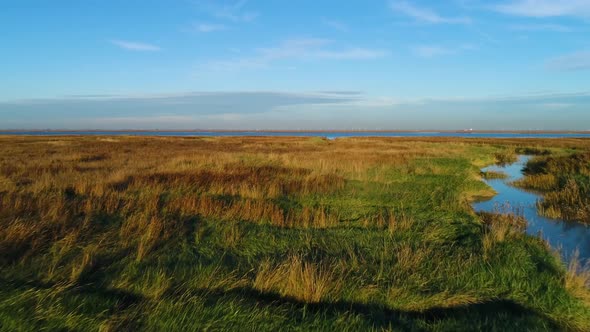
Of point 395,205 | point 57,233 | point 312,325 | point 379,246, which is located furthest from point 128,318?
point 395,205

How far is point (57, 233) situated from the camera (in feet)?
23.5

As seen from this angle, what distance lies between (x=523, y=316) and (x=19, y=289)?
24.0 ft

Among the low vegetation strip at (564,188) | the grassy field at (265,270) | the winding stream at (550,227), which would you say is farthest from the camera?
the low vegetation strip at (564,188)

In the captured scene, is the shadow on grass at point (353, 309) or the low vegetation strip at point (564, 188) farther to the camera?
the low vegetation strip at point (564, 188)

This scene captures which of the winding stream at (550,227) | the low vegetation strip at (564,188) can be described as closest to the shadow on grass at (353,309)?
the winding stream at (550,227)

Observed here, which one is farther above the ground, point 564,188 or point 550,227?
point 564,188

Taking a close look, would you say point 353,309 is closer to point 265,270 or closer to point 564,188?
point 265,270

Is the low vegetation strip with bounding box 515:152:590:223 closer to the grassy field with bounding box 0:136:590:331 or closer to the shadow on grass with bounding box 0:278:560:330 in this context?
the grassy field with bounding box 0:136:590:331

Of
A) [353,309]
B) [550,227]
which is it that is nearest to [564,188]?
[550,227]

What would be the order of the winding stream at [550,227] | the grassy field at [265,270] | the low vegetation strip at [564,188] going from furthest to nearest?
the low vegetation strip at [564,188] < the winding stream at [550,227] < the grassy field at [265,270]

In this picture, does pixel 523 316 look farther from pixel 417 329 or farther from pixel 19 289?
pixel 19 289

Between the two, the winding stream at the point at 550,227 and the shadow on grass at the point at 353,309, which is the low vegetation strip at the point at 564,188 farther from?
the shadow on grass at the point at 353,309

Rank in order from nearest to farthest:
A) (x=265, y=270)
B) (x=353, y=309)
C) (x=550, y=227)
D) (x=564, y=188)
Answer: (x=353, y=309) → (x=265, y=270) → (x=550, y=227) → (x=564, y=188)

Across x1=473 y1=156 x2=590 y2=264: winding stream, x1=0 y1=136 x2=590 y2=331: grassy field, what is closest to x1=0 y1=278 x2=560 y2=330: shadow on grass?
x1=0 y1=136 x2=590 y2=331: grassy field
